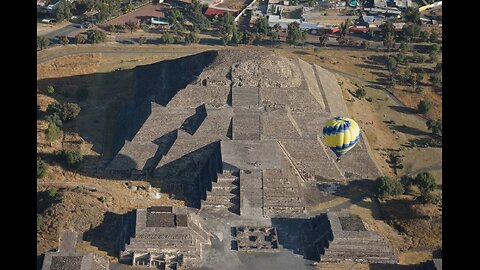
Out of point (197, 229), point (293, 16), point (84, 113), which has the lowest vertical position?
point (197, 229)

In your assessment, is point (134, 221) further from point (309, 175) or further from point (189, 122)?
point (309, 175)

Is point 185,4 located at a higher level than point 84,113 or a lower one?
higher

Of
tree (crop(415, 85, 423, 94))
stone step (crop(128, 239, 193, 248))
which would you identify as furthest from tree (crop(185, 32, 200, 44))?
stone step (crop(128, 239, 193, 248))

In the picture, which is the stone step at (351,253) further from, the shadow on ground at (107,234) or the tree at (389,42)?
the tree at (389,42)

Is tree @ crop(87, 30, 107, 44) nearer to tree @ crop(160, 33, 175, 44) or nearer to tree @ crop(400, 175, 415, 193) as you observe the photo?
tree @ crop(160, 33, 175, 44)

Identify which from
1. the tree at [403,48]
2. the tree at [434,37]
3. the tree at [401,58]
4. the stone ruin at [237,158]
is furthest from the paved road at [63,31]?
the tree at [434,37]
